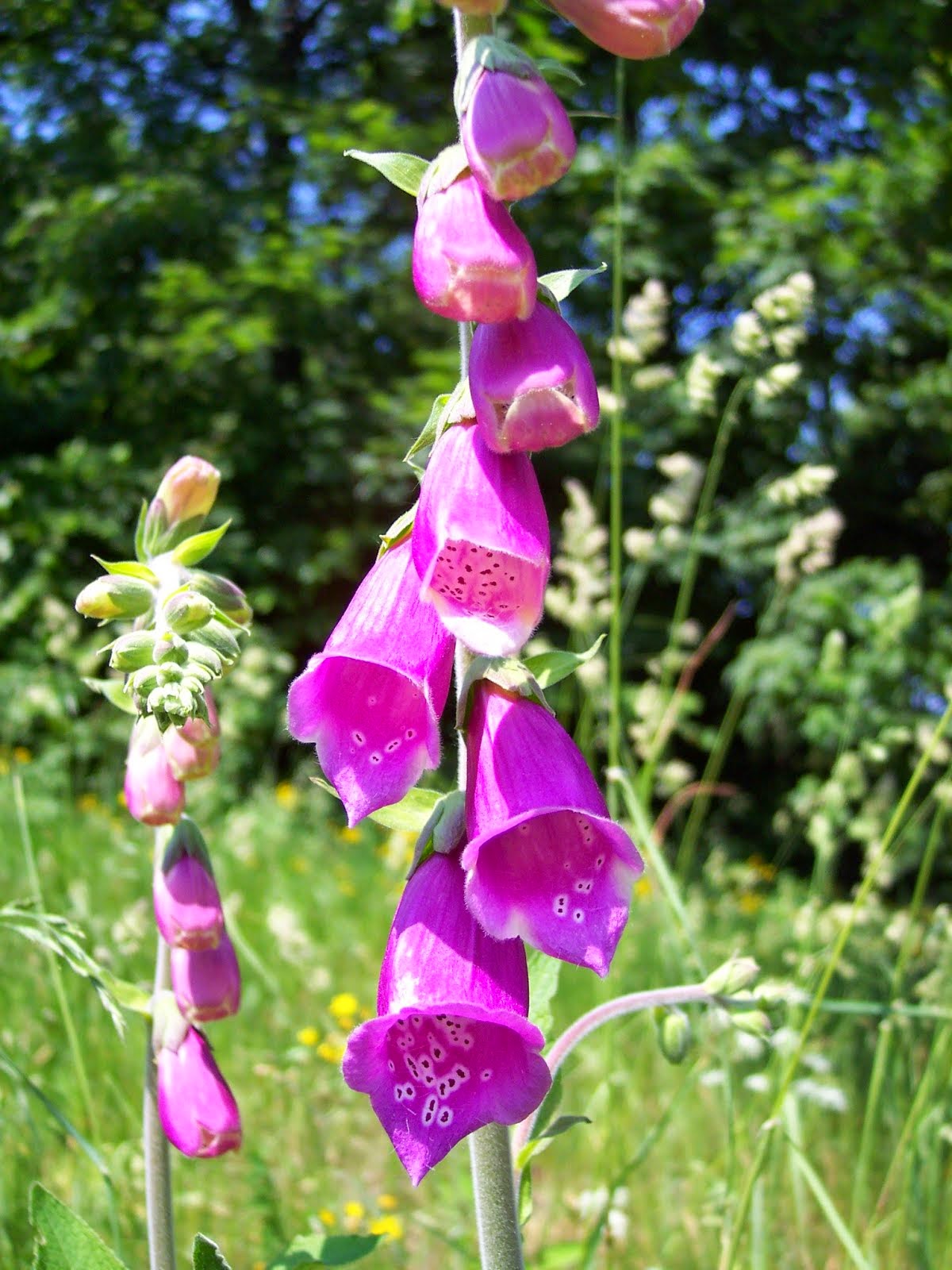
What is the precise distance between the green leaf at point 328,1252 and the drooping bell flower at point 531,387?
651mm

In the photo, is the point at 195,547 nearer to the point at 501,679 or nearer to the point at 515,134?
the point at 501,679

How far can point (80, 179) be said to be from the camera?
5.87m

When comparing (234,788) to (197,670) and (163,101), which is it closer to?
(163,101)

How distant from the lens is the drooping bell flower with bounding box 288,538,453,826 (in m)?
0.82

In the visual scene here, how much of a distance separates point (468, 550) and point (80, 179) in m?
5.89

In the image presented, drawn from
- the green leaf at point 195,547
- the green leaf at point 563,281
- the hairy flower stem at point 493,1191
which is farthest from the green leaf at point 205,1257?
the green leaf at point 563,281

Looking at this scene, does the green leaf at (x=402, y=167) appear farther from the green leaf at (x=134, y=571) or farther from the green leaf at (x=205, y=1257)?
the green leaf at (x=205, y=1257)

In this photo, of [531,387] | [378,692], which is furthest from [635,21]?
[378,692]

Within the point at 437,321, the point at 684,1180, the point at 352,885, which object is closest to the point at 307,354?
the point at 437,321

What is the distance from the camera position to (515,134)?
69 cm

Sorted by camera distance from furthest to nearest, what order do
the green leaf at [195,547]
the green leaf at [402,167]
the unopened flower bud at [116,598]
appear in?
the green leaf at [195,547]
the unopened flower bud at [116,598]
the green leaf at [402,167]

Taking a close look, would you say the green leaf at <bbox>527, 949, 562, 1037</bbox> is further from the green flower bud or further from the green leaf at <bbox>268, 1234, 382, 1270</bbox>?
the green flower bud

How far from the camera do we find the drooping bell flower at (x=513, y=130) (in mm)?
693

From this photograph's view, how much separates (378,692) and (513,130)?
0.41m
